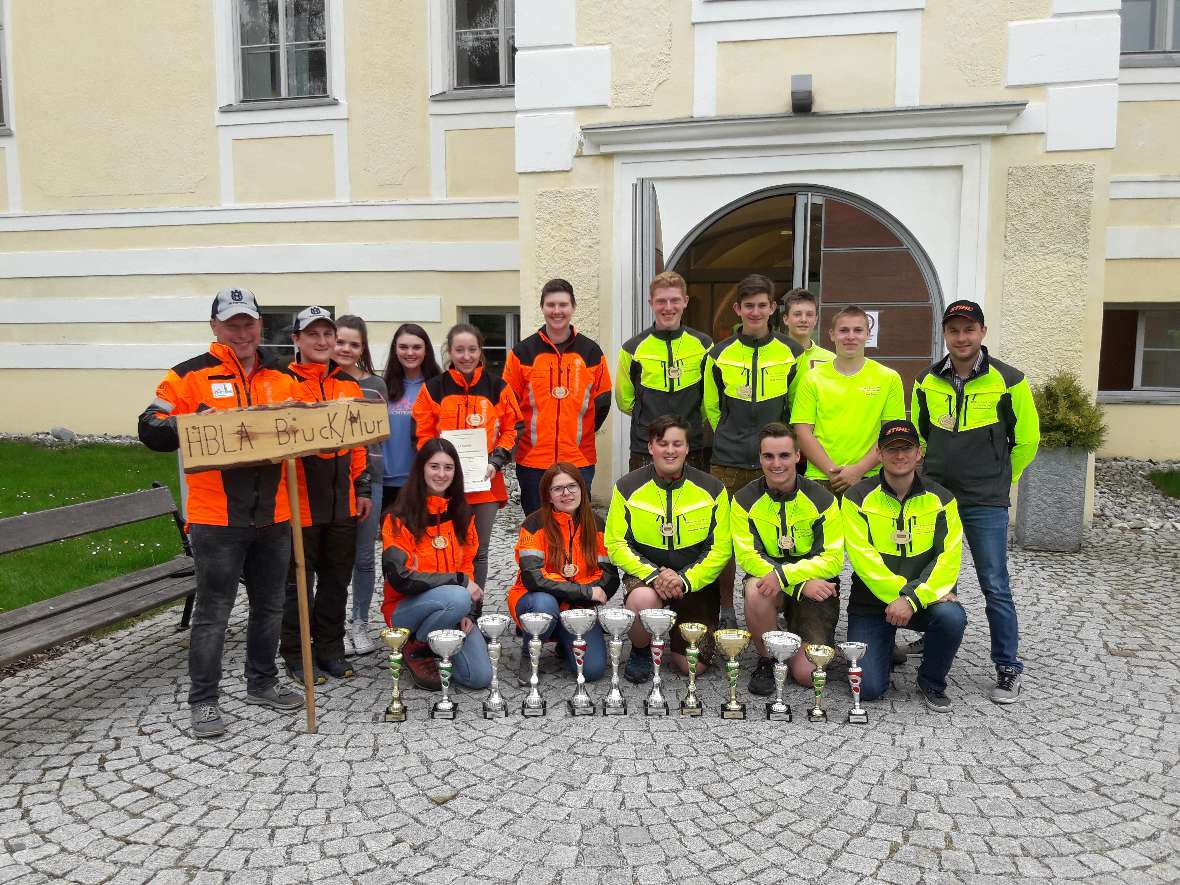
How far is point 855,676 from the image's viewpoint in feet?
12.9

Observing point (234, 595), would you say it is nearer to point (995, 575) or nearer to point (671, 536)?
point (671, 536)

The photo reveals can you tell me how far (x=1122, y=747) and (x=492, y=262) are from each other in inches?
314

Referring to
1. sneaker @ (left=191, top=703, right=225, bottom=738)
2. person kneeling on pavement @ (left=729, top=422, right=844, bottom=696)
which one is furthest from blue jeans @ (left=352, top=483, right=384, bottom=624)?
person kneeling on pavement @ (left=729, top=422, right=844, bottom=696)

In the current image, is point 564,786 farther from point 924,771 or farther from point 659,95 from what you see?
point 659,95

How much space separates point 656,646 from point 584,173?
16.3 feet

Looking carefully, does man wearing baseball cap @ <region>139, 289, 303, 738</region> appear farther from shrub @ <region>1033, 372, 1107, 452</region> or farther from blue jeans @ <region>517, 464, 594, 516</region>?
shrub @ <region>1033, 372, 1107, 452</region>

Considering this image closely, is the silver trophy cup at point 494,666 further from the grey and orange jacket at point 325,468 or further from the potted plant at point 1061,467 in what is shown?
the potted plant at point 1061,467

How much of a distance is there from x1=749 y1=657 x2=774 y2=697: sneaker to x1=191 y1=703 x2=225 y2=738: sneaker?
2384mm

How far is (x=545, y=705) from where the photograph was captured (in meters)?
4.07

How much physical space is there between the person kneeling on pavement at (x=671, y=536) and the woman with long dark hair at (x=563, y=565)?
4.5 inches

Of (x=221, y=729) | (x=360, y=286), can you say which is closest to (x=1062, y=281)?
(x=221, y=729)

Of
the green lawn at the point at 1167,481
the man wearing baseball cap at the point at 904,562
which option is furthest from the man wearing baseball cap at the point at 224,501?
the green lawn at the point at 1167,481

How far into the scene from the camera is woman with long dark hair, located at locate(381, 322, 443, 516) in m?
4.96

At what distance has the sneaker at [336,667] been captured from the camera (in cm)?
440
